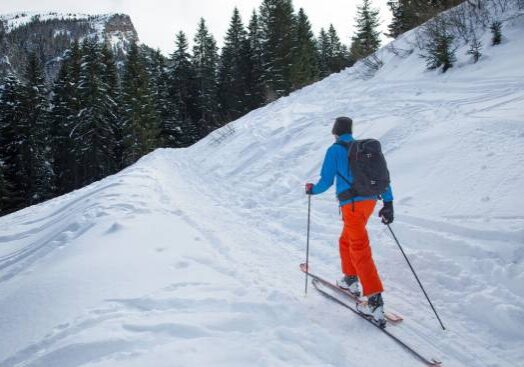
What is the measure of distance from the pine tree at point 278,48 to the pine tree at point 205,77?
8.26 metres

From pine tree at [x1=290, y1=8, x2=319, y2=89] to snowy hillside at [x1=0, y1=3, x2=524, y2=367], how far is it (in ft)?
84.6

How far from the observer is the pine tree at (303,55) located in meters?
37.5

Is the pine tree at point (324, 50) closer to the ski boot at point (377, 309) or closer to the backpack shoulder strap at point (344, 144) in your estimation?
the backpack shoulder strap at point (344, 144)

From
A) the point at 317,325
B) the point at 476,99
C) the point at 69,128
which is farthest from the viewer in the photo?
the point at 69,128

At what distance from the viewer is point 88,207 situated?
27.2 ft

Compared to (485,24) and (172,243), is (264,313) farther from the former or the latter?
(485,24)

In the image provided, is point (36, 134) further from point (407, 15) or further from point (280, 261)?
point (280, 261)

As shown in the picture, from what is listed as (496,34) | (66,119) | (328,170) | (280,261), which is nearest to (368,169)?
(328,170)

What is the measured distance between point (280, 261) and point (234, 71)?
40251 mm

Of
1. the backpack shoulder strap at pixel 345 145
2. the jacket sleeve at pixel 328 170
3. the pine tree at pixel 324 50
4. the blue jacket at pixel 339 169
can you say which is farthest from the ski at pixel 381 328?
the pine tree at pixel 324 50

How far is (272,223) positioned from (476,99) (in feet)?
21.1

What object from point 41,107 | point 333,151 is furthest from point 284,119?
point 41,107

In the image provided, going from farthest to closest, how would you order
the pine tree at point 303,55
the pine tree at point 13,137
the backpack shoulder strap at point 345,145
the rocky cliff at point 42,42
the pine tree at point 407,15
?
the rocky cliff at point 42,42
the pine tree at point 303,55
the pine tree at point 13,137
the pine tree at point 407,15
the backpack shoulder strap at point 345,145

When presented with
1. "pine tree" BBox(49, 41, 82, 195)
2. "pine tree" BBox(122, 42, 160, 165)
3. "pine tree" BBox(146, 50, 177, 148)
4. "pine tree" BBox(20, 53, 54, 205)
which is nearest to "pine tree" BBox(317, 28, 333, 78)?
"pine tree" BBox(146, 50, 177, 148)
